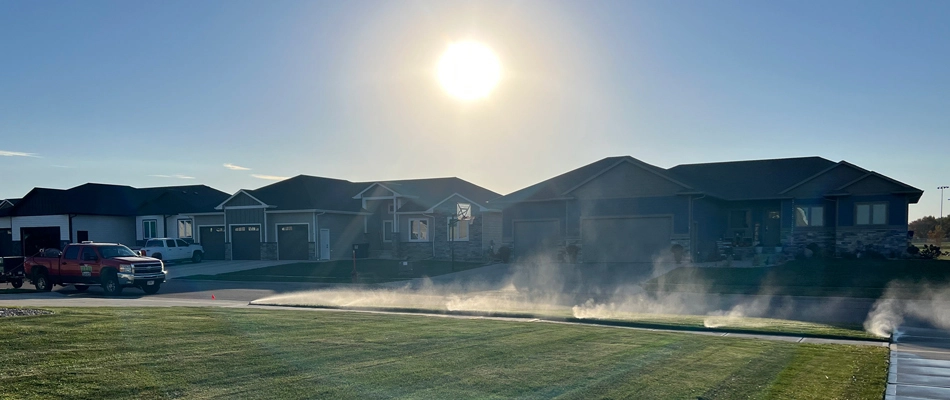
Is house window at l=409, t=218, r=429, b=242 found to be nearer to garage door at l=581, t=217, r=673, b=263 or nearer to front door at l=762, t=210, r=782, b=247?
garage door at l=581, t=217, r=673, b=263

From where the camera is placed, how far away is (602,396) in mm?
7535

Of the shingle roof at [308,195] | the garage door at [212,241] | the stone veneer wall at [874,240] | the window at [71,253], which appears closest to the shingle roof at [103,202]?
the garage door at [212,241]

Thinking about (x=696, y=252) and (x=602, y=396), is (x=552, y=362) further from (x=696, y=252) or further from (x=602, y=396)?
(x=696, y=252)

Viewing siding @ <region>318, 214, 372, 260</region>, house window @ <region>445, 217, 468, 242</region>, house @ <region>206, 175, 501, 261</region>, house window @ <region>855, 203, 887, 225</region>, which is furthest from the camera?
siding @ <region>318, 214, 372, 260</region>

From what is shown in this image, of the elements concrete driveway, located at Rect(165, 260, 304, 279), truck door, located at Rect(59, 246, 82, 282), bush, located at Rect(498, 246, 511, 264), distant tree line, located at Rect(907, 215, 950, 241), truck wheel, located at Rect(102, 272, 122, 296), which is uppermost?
truck door, located at Rect(59, 246, 82, 282)

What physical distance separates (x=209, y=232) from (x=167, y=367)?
137ft

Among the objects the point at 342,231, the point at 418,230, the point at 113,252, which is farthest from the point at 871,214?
the point at 113,252

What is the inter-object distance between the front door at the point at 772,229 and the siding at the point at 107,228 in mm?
42850

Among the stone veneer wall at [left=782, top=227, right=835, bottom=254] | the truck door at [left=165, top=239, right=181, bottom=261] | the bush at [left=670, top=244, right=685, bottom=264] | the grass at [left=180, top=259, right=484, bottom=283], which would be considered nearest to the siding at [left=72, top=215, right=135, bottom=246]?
the truck door at [left=165, top=239, right=181, bottom=261]

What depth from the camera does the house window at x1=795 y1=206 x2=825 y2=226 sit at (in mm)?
36531

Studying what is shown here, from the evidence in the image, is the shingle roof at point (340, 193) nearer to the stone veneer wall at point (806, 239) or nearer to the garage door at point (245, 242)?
the garage door at point (245, 242)

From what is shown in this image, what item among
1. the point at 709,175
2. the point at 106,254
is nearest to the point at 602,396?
the point at 106,254

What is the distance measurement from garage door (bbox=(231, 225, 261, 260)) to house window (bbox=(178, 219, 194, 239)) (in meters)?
5.00

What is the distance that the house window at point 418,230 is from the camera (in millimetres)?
44562
